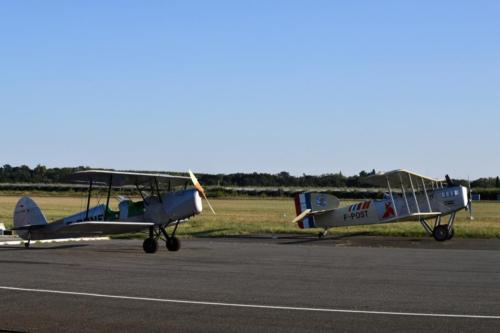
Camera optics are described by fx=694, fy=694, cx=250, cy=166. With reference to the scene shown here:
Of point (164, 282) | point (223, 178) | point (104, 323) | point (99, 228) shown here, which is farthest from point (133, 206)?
point (223, 178)

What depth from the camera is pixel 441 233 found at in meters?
25.7

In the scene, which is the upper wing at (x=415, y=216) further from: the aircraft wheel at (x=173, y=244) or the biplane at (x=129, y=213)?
the aircraft wheel at (x=173, y=244)

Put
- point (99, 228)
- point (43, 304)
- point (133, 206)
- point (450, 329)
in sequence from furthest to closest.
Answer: point (133, 206) → point (99, 228) → point (43, 304) → point (450, 329)

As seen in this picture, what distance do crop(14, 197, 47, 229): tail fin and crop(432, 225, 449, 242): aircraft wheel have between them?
13.9 m

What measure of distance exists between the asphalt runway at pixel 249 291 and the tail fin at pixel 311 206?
9140 mm

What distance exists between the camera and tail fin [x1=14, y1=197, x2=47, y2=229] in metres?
22.0

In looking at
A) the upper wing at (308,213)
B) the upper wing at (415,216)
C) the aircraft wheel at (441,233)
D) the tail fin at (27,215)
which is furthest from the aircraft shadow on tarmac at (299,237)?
the tail fin at (27,215)

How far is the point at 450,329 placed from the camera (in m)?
7.88

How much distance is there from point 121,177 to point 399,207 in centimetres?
1212

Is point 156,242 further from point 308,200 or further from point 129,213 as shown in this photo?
point 308,200

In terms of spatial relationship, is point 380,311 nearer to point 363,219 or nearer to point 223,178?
point 363,219

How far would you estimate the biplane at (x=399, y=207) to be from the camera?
88.3 ft

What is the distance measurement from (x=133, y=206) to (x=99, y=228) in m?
1.63

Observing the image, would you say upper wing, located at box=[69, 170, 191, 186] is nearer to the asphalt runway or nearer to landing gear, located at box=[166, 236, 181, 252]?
landing gear, located at box=[166, 236, 181, 252]
